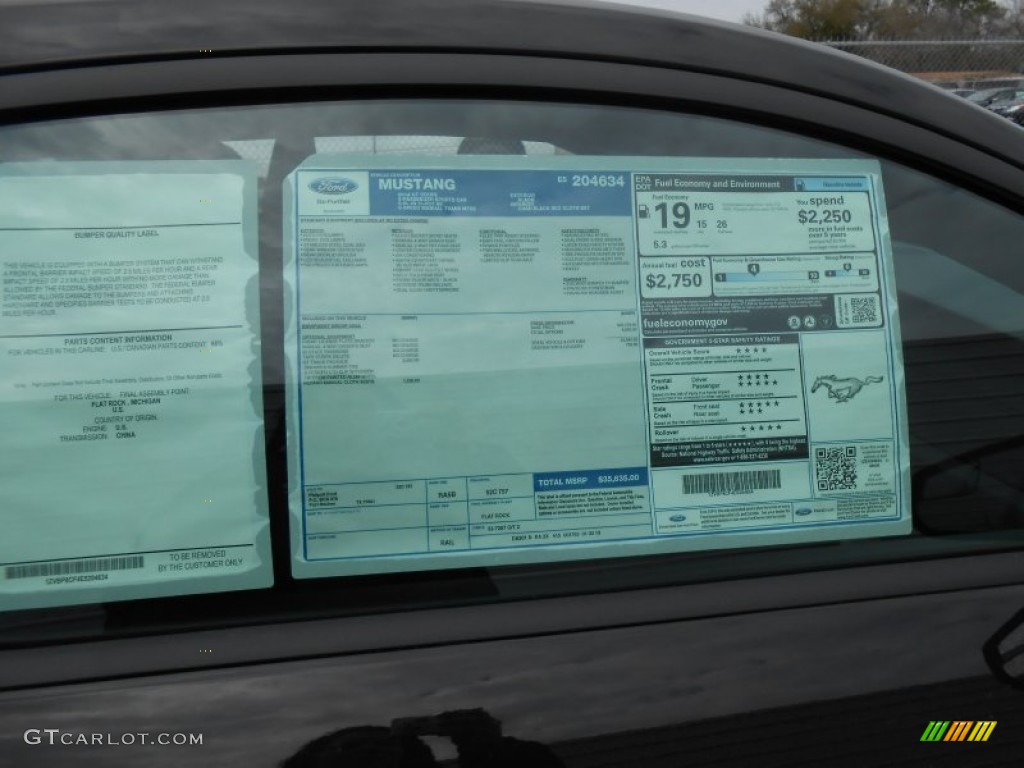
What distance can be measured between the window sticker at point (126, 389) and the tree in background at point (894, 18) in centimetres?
1543

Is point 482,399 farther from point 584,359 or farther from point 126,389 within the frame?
point 126,389

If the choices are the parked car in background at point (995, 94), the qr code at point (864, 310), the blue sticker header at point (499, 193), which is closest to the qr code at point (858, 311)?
the qr code at point (864, 310)

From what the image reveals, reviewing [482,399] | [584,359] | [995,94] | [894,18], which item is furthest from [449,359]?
[894,18]

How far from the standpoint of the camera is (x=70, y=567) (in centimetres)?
113

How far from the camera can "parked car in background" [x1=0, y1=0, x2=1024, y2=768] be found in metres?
1.13

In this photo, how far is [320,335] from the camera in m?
1.19

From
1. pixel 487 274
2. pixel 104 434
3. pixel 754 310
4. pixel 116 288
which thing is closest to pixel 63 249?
pixel 116 288

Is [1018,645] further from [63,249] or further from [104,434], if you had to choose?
[63,249]

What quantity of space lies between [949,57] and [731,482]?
32.8 ft

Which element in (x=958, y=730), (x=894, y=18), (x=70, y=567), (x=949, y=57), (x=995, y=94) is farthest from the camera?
(x=894, y=18)

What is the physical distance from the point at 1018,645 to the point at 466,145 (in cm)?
94

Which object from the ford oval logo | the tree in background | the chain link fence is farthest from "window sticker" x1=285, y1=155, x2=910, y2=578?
the tree in background

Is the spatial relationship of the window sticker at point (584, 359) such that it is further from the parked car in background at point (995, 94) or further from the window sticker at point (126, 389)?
the parked car in background at point (995, 94)

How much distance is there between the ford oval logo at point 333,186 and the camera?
1.22 m
